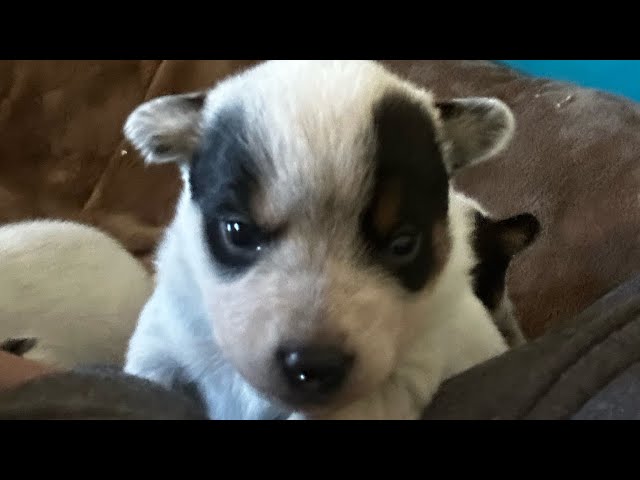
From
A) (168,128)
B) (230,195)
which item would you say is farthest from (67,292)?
(230,195)

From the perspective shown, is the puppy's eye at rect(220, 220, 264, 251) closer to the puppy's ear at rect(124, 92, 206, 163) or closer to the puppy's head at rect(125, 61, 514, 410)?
the puppy's head at rect(125, 61, 514, 410)

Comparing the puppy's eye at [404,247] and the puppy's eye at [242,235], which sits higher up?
the puppy's eye at [242,235]

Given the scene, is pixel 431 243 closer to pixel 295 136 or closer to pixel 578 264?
pixel 295 136

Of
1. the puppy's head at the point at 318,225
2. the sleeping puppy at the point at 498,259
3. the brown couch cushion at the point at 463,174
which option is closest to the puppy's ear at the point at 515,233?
the sleeping puppy at the point at 498,259

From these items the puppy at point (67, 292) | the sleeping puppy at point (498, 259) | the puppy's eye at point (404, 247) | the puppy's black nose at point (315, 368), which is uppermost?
the puppy's eye at point (404, 247)

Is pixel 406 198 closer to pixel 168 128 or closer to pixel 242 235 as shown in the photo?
pixel 242 235

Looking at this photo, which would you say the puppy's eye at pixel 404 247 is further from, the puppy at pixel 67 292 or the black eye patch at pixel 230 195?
the puppy at pixel 67 292
